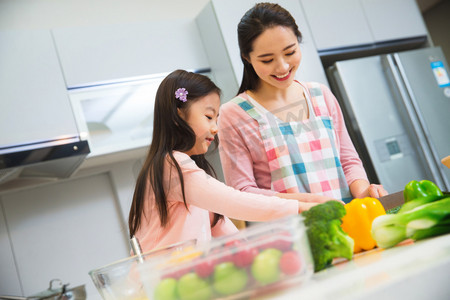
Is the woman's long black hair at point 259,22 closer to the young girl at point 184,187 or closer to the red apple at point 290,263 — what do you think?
the young girl at point 184,187

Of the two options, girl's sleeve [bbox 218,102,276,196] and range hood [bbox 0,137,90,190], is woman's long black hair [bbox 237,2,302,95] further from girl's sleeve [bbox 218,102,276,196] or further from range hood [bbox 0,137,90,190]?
range hood [bbox 0,137,90,190]

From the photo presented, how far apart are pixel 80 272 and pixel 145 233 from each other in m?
1.48

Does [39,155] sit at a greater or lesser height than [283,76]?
greater

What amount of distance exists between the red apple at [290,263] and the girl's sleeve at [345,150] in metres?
1.00

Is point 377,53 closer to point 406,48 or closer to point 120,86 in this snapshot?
point 406,48

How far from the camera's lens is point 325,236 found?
0.67 m

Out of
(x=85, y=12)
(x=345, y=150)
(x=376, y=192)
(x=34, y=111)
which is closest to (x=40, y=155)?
(x=34, y=111)

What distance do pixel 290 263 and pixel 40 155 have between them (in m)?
1.74

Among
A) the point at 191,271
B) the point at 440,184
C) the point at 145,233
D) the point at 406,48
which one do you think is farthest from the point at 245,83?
the point at 406,48

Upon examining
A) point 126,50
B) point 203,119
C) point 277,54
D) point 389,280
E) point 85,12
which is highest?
point 85,12

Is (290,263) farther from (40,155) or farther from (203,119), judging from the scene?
(40,155)

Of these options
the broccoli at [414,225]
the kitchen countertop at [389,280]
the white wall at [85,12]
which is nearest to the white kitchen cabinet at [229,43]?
the white wall at [85,12]

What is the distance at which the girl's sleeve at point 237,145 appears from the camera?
138 cm

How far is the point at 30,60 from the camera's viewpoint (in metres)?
2.22
